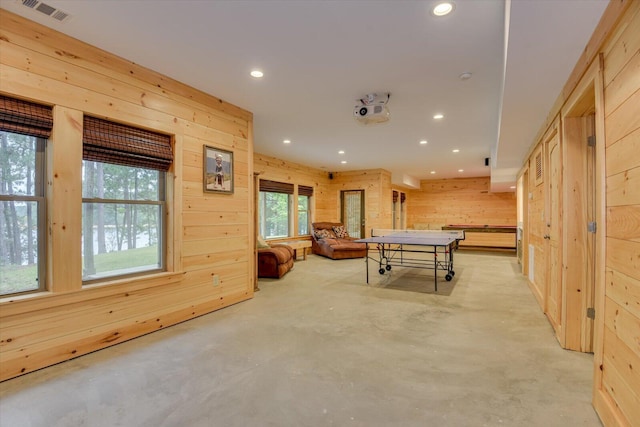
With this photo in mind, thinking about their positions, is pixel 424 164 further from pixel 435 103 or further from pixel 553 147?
pixel 553 147

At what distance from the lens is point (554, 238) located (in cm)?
293

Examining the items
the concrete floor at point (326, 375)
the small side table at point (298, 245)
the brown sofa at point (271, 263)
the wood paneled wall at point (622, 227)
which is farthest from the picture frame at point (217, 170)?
the small side table at point (298, 245)

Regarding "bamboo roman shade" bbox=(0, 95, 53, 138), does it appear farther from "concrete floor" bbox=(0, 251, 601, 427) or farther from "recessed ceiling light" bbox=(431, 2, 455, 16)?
"recessed ceiling light" bbox=(431, 2, 455, 16)

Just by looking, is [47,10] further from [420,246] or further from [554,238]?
[420,246]

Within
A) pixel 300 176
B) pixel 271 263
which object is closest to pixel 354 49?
pixel 271 263

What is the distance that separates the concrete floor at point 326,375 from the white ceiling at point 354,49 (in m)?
2.21

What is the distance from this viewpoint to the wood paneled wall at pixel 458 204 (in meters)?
10.6

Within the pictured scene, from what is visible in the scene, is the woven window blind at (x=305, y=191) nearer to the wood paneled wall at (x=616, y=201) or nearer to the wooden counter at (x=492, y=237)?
the wooden counter at (x=492, y=237)

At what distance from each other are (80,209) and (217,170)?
4.64 ft

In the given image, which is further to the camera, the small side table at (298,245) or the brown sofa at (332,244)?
the brown sofa at (332,244)

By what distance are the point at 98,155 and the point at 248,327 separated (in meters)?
2.12

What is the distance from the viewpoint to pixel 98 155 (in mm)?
2570

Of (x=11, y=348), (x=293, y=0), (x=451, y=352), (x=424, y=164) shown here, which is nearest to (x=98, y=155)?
(x=11, y=348)

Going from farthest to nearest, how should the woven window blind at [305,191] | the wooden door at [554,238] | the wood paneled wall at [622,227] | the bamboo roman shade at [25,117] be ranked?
the woven window blind at [305,191] → the wooden door at [554,238] → the bamboo roman shade at [25,117] → the wood paneled wall at [622,227]
